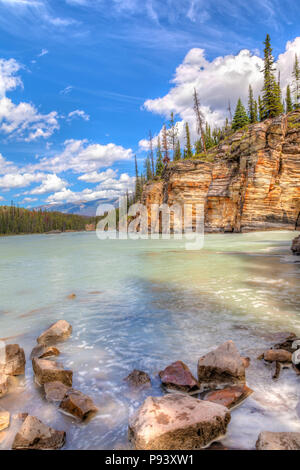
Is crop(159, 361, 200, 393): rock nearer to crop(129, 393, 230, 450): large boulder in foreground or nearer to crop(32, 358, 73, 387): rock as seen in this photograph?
crop(129, 393, 230, 450): large boulder in foreground

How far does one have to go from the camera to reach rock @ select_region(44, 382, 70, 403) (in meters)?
3.34

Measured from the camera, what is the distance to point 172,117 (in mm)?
64625

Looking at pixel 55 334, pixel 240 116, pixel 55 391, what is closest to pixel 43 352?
pixel 55 334

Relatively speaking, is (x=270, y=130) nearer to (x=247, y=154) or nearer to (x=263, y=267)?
(x=247, y=154)

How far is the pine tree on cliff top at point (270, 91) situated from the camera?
1650 inches

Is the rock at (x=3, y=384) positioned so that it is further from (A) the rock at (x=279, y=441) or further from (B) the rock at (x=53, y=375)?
(A) the rock at (x=279, y=441)

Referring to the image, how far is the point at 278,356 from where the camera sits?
4051mm

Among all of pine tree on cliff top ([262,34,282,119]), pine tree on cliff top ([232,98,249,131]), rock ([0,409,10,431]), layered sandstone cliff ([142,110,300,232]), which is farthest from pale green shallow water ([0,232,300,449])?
pine tree on cliff top ([232,98,249,131])

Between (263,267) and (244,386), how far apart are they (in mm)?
10606

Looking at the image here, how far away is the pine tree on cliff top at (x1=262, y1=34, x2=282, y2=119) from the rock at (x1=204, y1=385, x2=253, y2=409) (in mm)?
47945

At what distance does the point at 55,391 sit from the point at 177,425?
182cm

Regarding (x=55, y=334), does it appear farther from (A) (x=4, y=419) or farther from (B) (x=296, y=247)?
(B) (x=296, y=247)

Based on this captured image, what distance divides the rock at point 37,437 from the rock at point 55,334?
266cm

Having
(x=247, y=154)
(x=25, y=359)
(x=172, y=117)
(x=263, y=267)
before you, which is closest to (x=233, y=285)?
(x=263, y=267)
